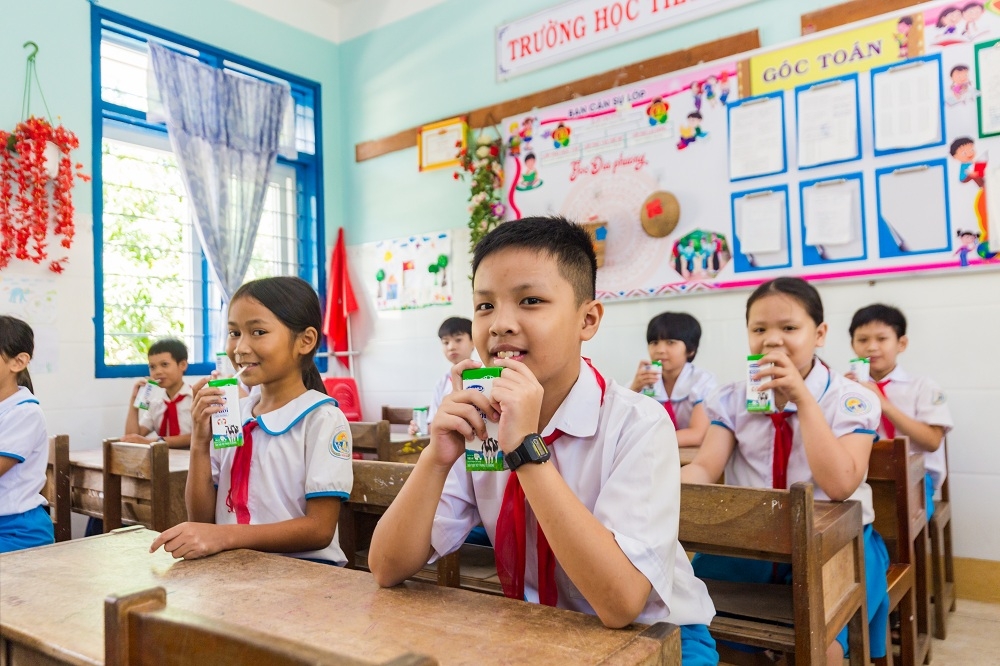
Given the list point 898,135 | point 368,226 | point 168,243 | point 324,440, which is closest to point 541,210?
point 368,226

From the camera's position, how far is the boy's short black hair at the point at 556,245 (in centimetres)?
115

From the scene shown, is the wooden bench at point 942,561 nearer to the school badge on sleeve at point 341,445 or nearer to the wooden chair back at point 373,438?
the wooden chair back at point 373,438

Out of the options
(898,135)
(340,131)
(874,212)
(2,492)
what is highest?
(340,131)

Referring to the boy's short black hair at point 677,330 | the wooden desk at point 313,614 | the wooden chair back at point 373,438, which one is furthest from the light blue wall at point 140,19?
the wooden desk at point 313,614

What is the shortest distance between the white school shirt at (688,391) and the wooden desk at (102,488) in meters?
1.98

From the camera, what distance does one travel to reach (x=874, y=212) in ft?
10.8

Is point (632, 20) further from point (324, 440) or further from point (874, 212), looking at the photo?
point (324, 440)

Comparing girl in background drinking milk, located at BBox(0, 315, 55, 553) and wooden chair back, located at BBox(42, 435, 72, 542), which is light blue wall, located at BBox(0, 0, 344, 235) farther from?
wooden chair back, located at BBox(42, 435, 72, 542)

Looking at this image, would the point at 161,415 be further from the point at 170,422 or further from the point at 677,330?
the point at 677,330

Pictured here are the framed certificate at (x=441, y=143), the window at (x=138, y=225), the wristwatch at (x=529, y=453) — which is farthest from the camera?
the framed certificate at (x=441, y=143)

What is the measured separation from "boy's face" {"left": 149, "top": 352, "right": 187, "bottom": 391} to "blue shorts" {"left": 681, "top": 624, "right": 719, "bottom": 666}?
141 inches

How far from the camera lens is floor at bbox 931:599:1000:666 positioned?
2.44 metres

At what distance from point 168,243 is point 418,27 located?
224cm

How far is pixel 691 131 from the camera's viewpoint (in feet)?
12.5
